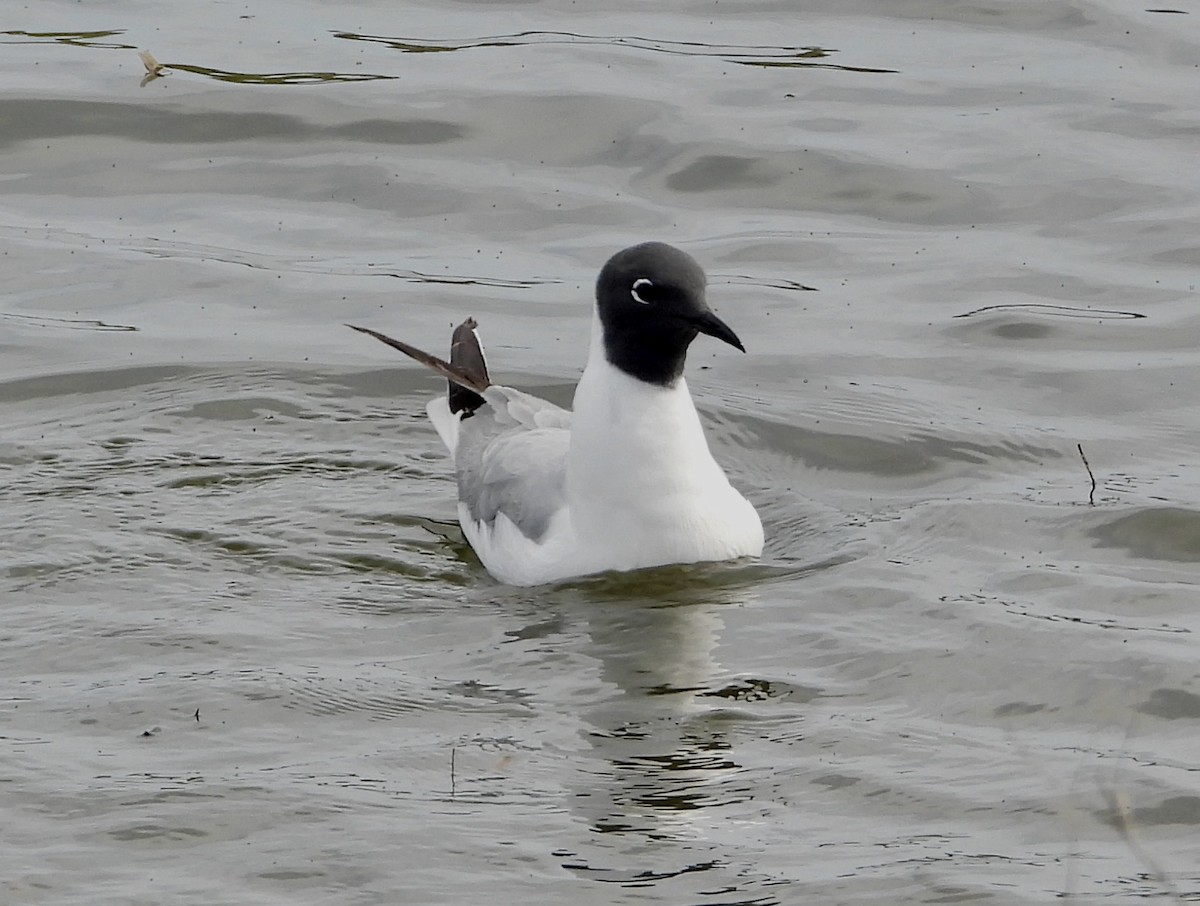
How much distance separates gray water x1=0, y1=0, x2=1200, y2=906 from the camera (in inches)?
245

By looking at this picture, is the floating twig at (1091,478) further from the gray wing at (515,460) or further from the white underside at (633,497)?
the gray wing at (515,460)

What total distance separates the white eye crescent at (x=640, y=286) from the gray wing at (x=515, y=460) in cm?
95

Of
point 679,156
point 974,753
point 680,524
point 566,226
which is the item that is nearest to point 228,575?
Answer: point 680,524

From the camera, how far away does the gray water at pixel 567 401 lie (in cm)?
621

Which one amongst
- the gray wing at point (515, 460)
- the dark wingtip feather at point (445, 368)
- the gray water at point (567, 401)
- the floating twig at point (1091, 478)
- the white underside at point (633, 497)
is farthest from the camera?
the dark wingtip feather at point (445, 368)

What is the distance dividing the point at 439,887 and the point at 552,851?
362 mm

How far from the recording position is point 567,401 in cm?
1078

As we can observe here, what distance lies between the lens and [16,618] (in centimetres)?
792

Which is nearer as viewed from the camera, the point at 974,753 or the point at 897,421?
the point at 974,753

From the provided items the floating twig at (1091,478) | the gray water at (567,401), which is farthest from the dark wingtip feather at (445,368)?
the floating twig at (1091,478)

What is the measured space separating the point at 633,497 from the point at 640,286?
0.86m

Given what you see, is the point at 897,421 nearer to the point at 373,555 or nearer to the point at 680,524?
the point at 680,524

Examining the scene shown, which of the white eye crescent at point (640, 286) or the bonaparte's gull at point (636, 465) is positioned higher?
the white eye crescent at point (640, 286)

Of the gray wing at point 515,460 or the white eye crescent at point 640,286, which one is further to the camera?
the gray wing at point 515,460
